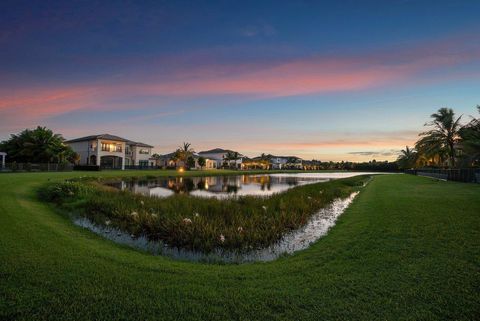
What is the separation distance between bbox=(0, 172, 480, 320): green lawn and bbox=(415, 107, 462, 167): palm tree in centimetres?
4281

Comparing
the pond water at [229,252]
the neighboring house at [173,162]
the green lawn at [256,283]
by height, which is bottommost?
the pond water at [229,252]

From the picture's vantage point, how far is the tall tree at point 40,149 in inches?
1800

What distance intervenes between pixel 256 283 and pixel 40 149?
54041mm

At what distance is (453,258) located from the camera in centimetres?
555

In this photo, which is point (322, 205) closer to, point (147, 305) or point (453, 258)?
point (453, 258)

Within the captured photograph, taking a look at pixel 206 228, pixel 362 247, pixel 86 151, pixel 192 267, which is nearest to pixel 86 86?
pixel 206 228

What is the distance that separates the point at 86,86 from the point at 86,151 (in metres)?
36.4

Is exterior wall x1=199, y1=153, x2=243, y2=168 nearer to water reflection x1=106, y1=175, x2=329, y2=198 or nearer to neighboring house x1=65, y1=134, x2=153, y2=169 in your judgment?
neighboring house x1=65, y1=134, x2=153, y2=169

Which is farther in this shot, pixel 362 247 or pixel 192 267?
pixel 362 247

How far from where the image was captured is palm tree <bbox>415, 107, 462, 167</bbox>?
40.7 meters

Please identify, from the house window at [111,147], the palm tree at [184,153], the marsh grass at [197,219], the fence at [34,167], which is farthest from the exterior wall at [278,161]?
the marsh grass at [197,219]

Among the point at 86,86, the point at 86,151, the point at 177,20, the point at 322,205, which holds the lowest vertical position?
the point at 322,205

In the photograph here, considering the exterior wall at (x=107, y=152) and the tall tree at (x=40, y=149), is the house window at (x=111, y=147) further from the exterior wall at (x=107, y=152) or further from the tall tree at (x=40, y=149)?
the tall tree at (x=40, y=149)

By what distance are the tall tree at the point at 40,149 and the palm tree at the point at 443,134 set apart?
2431 inches
